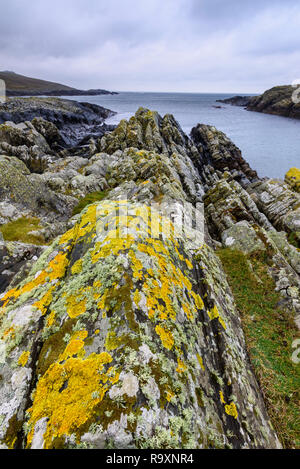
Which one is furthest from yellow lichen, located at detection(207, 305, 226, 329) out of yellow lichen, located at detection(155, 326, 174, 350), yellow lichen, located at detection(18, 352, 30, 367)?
yellow lichen, located at detection(18, 352, 30, 367)

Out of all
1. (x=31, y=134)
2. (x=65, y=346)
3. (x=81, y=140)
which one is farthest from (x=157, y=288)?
(x=81, y=140)

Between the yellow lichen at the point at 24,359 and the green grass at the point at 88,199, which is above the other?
the yellow lichen at the point at 24,359

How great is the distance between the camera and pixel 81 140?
8856 cm

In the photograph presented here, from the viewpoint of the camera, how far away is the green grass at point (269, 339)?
6.73 m

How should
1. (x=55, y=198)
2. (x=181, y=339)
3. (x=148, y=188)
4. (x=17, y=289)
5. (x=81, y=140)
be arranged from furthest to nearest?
(x=81, y=140), (x=55, y=198), (x=148, y=188), (x=17, y=289), (x=181, y=339)

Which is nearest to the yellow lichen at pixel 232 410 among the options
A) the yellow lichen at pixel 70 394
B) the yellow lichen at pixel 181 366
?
the yellow lichen at pixel 181 366

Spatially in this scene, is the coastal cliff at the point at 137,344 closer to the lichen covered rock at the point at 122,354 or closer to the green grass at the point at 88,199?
the lichen covered rock at the point at 122,354

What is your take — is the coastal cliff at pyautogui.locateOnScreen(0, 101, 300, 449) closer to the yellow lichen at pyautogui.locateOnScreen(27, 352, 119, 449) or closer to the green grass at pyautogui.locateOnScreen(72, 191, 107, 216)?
the yellow lichen at pyautogui.locateOnScreen(27, 352, 119, 449)

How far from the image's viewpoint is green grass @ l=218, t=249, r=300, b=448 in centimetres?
→ 673

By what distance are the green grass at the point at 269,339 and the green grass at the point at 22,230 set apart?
569 inches

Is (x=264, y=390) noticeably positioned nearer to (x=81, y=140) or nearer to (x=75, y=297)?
(x=75, y=297)

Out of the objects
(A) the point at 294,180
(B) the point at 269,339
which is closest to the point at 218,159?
(A) the point at 294,180

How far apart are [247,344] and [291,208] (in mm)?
24542

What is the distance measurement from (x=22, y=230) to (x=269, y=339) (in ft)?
62.4
